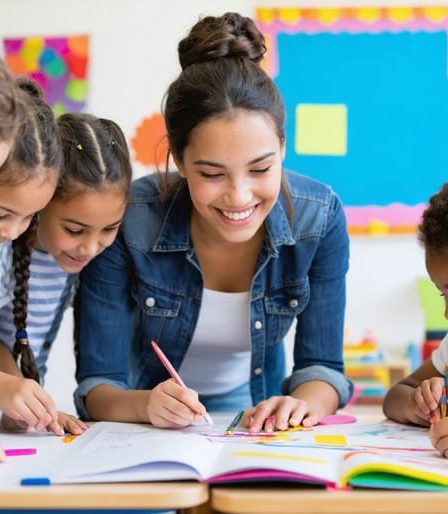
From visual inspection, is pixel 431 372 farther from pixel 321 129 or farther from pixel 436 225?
pixel 321 129

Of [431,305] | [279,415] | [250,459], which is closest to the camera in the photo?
[250,459]

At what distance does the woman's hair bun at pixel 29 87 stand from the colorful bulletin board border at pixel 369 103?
2.14m

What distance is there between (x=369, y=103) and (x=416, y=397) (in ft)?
7.65

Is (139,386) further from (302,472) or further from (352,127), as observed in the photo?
(352,127)

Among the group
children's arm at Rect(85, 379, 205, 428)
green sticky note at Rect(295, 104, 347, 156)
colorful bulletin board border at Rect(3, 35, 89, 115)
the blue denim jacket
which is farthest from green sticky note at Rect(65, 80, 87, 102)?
children's arm at Rect(85, 379, 205, 428)

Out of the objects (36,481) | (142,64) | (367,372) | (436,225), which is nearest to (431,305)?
(367,372)

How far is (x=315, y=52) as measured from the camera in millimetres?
3459

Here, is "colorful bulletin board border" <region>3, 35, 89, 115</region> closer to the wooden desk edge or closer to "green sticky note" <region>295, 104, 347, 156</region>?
"green sticky note" <region>295, 104, 347, 156</region>

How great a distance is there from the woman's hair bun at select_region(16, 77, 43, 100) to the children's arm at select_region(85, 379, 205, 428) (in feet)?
1.52

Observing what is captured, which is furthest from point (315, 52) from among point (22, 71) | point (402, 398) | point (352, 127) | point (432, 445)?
point (432, 445)

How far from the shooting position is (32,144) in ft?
4.23

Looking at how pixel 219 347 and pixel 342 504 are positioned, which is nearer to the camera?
pixel 342 504

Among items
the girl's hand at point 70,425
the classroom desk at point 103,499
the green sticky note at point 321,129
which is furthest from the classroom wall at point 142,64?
the classroom desk at point 103,499

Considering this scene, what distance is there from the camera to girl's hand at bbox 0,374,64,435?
115cm
